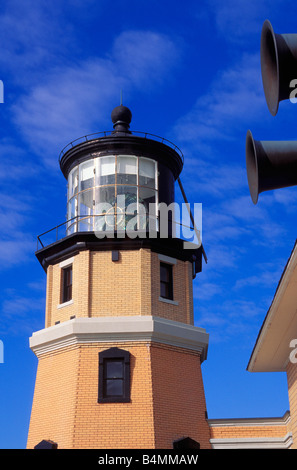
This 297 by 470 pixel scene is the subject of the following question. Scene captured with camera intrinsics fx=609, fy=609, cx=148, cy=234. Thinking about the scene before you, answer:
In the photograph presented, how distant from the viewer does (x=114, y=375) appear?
17.0 m

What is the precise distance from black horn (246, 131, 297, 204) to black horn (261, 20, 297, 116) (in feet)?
0.40

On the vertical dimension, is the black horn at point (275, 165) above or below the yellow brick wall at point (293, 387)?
below

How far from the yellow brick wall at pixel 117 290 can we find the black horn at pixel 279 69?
52.0 feet

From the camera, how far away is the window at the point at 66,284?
61.7ft

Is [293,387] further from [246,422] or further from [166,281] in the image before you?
[166,281]

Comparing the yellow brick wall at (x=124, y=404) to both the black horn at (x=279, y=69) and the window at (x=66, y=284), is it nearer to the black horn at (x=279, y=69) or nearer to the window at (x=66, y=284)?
the window at (x=66, y=284)

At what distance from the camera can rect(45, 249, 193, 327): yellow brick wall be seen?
17.8 meters

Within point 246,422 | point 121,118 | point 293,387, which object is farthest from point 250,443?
point 121,118

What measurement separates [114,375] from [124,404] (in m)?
0.90

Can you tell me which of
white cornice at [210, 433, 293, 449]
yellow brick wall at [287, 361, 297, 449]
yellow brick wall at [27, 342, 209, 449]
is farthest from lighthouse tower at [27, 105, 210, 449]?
yellow brick wall at [287, 361, 297, 449]

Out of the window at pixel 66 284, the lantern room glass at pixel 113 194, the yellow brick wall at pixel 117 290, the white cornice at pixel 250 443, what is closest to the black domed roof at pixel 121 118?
the lantern room glass at pixel 113 194

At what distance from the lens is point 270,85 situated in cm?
198

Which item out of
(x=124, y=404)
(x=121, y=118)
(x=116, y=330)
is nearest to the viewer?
(x=124, y=404)
